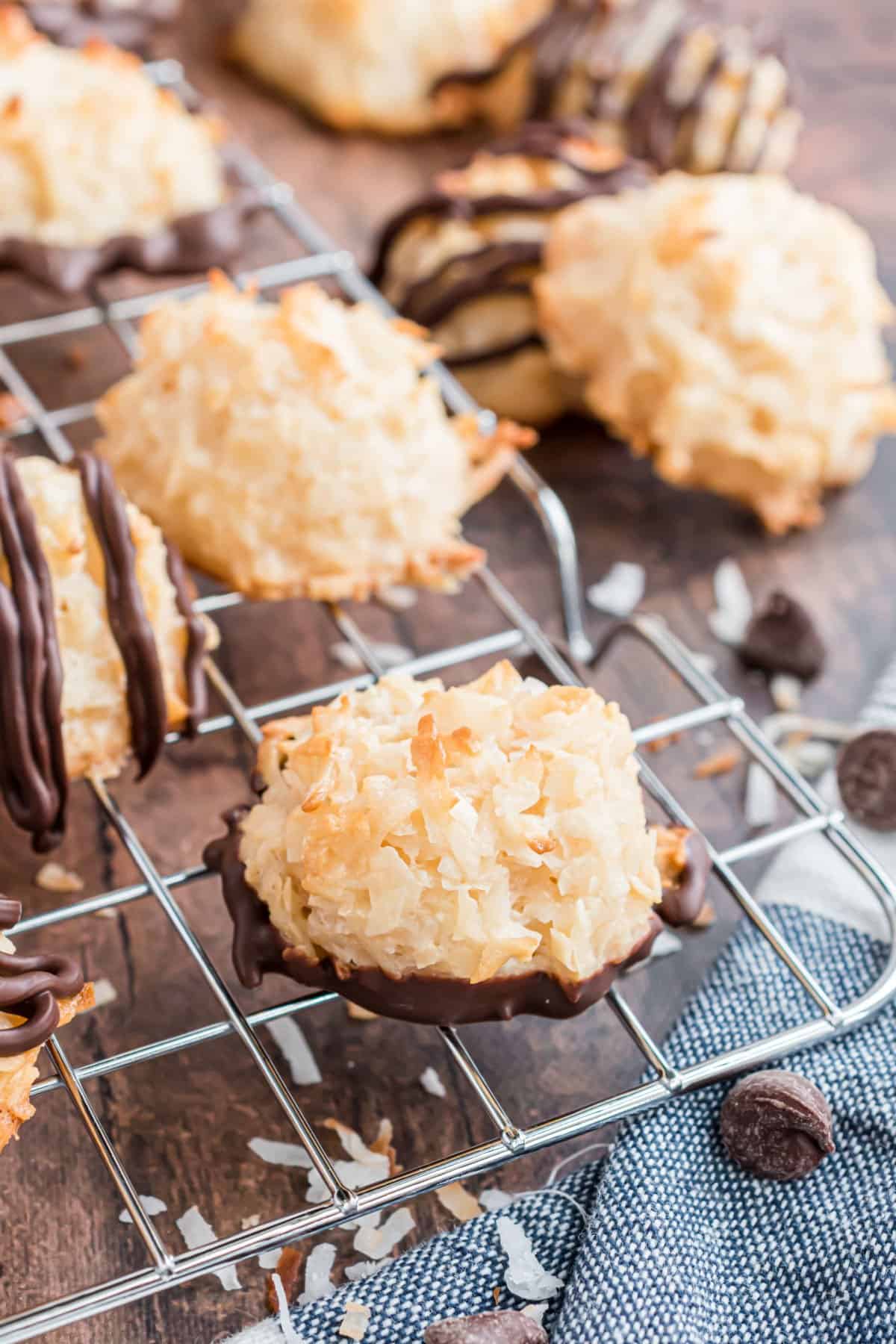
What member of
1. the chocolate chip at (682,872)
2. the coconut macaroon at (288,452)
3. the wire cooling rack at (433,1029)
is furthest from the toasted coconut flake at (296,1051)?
the coconut macaroon at (288,452)

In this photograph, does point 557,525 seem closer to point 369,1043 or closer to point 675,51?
point 369,1043

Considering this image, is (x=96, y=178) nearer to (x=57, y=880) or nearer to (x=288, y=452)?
(x=288, y=452)

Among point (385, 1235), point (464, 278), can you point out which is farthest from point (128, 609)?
point (464, 278)

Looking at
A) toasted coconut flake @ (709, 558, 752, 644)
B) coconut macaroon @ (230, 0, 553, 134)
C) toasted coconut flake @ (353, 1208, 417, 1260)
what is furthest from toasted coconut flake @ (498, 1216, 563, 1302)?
coconut macaroon @ (230, 0, 553, 134)

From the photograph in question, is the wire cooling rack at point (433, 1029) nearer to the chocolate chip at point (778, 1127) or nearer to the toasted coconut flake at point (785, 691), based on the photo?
the chocolate chip at point (778, 1127)

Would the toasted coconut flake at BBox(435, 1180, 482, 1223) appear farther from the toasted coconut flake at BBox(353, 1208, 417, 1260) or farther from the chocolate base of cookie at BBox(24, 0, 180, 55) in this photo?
the chocolate base of cookie at BBox(24, 0, 180, 55)

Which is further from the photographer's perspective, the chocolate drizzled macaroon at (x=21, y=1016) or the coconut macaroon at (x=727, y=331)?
the coconut macaroon at (x=727, y=331)
